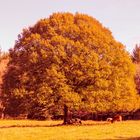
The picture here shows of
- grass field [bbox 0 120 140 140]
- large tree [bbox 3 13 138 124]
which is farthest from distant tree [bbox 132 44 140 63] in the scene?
grass field [bbox 0 120 140 140]

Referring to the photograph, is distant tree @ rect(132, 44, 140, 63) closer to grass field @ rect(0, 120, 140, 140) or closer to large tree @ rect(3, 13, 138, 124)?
large tree @ rect(3, 13, 138, 124)

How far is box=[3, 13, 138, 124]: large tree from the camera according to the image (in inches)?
1869

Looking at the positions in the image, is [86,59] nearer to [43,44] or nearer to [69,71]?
[69,71]

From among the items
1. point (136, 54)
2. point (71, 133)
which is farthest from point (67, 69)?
point (136, 54)

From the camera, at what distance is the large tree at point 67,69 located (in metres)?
47.5

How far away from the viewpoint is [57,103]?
48062mm

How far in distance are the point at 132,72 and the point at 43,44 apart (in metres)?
12.7

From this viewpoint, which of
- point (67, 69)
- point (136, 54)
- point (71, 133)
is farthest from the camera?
point (136, 54)

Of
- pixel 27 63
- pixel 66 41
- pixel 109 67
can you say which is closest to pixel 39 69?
pixel 27 63

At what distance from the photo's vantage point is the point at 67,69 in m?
47.7

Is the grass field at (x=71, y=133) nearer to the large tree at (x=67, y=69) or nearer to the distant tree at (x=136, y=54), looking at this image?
the large tree at (x=67, y=69)

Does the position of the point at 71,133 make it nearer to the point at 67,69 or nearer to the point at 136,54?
the point at 67,69

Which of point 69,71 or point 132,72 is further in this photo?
point 132,72

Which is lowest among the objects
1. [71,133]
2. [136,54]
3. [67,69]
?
[71,133]
